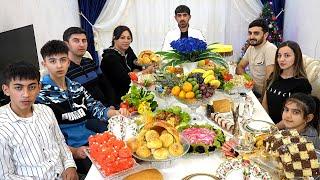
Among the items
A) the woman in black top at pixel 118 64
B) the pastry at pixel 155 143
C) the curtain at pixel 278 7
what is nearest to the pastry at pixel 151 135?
the pastry at pixel 155 143

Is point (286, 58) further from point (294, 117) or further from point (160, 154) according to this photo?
point (160, 154)

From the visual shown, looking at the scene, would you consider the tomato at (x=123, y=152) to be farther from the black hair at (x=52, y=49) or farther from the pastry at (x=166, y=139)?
the black hair at (x=52, y=49)

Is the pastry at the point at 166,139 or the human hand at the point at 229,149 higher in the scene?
the pastry at the point at 166,139

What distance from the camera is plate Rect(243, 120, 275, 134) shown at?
5.11 ft

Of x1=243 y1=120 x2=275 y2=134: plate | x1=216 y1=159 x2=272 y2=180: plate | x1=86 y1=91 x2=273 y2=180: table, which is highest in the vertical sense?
x1=243 y1=120 x2=275 y2=134: plate

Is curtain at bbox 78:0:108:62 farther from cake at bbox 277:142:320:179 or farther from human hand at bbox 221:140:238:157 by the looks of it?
cake at bbox 277:142:320:179

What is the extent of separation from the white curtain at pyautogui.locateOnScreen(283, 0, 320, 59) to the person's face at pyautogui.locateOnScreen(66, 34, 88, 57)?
240cm

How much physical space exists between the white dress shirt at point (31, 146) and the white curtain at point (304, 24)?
2.80 metres

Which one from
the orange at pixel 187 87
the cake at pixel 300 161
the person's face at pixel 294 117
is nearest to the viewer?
the cake at pixel 300 161

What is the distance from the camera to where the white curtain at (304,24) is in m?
3.31

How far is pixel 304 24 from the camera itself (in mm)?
3672

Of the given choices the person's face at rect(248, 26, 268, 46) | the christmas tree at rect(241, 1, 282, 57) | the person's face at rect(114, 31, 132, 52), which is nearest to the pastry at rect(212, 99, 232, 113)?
the person's face at rect(248, 26, 268, 46)

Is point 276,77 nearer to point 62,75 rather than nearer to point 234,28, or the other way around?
point 62,75

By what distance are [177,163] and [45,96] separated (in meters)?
0.93
